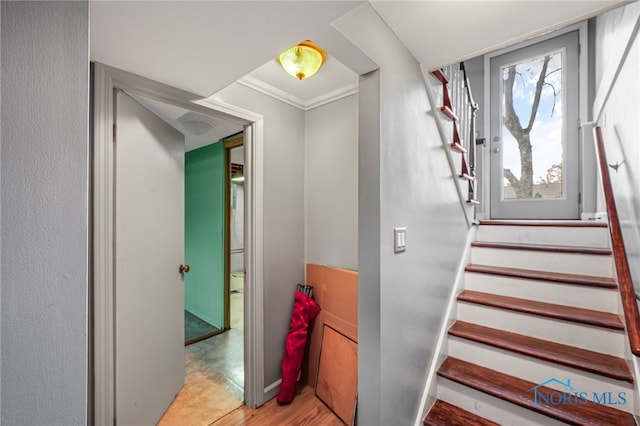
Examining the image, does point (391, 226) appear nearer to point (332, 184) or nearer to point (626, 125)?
point (332, 184)

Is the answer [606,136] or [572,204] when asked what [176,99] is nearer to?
[606,136]

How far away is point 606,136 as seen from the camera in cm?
201

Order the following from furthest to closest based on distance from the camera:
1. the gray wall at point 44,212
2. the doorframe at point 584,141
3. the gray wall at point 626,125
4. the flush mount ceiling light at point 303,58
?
the doorframe at point 584,141 < the flush mount ceiling light at point 303,58 < the gray wall at point 626,125 < the gray wall at point 44,212

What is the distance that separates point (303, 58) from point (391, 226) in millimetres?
1042

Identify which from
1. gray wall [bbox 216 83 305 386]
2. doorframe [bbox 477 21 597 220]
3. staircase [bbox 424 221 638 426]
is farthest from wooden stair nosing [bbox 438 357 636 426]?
doorframe [bbox 477 21 597 220]

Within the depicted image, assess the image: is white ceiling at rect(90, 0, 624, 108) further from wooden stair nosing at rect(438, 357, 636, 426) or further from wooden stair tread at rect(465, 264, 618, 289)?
wooden stair nosing at rect(438, 357, 636, 426)

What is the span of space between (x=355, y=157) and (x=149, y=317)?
1.70 m

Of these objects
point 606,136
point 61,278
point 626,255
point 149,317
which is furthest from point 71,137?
point 606,136

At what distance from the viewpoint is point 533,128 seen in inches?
122

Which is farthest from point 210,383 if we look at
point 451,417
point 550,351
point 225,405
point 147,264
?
point 550,351

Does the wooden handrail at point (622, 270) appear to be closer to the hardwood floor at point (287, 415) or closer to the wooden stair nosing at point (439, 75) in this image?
the wooden stair nosing at point (439, 75)

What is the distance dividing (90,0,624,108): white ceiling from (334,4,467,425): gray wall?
92 mm

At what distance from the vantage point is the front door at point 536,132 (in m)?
2.89

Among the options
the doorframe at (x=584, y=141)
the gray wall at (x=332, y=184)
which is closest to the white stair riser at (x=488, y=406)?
the gray wall at (x=332, y=184)
